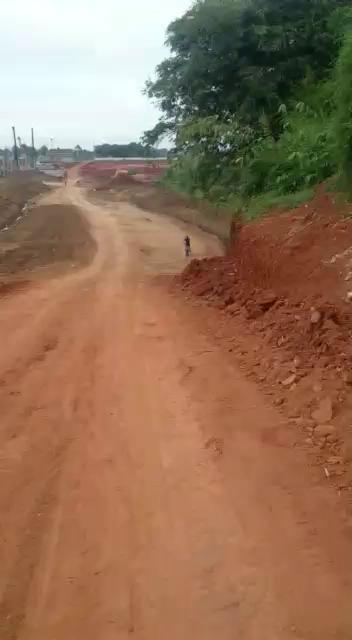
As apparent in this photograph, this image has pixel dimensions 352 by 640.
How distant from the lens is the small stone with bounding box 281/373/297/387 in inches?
Result: 220

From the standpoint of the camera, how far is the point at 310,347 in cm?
591

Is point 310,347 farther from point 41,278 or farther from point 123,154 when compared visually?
point 123,154

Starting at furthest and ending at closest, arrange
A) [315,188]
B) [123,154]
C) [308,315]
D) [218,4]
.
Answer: [123,154] → [218,4] → [315,188] → [308,315]

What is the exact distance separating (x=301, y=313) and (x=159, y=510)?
3.27m

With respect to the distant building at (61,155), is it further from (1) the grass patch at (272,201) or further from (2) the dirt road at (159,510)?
(2) the dirt road at (159,510)

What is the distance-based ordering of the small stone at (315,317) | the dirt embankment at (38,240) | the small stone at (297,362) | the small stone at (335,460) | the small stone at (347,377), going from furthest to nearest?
the dirt embankment at (38,240), the small stone at (315,317), the small stone at (297,362), the small stone at (347,377), the small stone at (335,460)

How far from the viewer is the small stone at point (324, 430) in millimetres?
4676

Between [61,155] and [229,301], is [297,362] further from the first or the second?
[61,155]

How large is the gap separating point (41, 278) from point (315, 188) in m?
6.66

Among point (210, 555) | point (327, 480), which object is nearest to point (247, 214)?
point (327, 480)

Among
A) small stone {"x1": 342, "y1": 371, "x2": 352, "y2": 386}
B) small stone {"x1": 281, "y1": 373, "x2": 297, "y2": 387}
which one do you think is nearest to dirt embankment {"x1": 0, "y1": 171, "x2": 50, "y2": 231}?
small stone {"x1": 281, "y1": 373, "x2": 297, "y2": 387}

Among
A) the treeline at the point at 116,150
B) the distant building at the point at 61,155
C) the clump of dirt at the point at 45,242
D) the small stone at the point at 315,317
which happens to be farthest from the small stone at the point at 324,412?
the distant building at the point at 61,155

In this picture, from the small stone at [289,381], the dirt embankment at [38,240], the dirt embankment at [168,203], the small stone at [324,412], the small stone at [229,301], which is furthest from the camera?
the dirt embankment at [168,203]

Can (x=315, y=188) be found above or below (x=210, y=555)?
above
